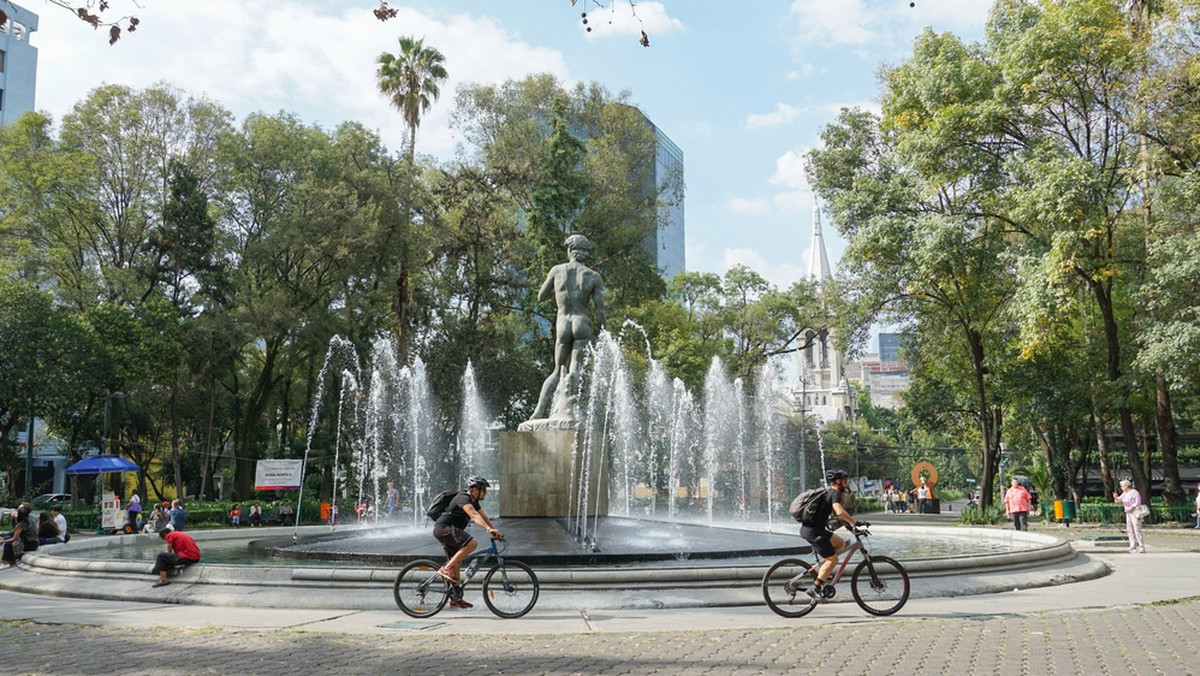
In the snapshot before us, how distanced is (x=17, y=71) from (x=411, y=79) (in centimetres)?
3398

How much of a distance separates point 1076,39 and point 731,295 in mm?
28505

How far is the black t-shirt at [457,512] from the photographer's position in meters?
9.73

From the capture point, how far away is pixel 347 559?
507 inches

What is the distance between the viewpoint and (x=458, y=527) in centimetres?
989

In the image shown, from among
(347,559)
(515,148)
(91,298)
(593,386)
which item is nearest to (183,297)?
(91,298)

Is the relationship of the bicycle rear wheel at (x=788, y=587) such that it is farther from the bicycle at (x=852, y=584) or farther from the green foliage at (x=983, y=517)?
the green foliage at (x=983, y=517)

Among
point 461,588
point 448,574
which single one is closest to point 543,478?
point 461,588

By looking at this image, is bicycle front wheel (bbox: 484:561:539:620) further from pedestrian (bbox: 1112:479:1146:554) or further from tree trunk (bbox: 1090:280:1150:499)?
tree trunk (bbox: 1090:280:1150:499)

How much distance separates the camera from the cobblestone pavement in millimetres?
6938

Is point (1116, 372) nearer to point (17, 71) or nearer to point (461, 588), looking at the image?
point (461, 588)

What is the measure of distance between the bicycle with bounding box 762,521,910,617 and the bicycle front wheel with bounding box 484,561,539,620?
93.7 inches

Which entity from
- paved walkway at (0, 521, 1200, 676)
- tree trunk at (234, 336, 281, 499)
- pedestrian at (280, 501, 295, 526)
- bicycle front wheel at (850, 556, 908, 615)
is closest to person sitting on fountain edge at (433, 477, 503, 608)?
paved walkway at (0, 521, 1200, 676)

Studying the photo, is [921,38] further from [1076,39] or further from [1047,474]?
[1047,474]

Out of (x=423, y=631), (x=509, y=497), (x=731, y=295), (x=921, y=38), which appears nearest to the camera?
(x=423, y=631)
